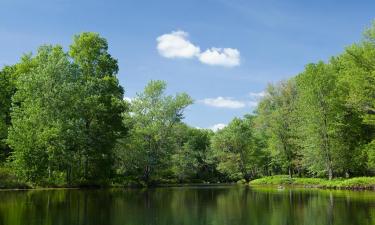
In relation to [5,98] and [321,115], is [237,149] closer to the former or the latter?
[321,115]

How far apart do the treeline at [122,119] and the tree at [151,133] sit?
163 millimetres

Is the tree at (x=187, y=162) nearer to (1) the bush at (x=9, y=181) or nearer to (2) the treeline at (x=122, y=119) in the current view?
(2) the treeline at (x=122, y=119)

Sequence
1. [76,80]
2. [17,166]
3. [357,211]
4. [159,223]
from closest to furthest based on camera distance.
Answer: [159,223] < [357,211] < [17,166] < [76,80]

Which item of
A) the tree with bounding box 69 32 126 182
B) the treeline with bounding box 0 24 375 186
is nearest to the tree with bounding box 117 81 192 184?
the treeline with bounding box 0 24 375 186

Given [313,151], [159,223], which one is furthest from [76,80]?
[159,223]

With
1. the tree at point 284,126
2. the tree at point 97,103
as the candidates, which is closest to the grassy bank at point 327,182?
the tree at point 284,126

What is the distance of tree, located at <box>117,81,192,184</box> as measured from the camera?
214 ft

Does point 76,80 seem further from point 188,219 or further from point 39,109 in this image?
point 188,219

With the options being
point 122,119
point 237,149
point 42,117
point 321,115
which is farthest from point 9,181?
point 237,149

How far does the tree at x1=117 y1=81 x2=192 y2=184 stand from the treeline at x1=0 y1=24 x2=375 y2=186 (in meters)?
0.16

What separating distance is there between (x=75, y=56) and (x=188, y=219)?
4258cm

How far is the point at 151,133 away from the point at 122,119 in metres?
7.38

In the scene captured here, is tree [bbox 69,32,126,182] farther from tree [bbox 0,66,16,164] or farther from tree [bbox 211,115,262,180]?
tree [bbox 211,115,262,180]

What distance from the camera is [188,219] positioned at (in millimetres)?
19750
